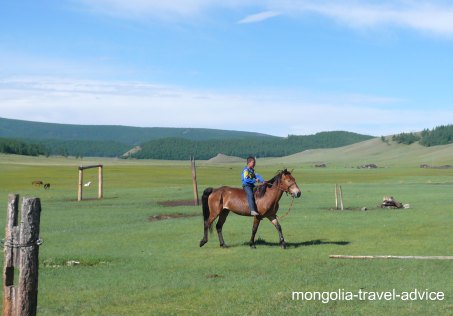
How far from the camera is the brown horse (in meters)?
21.0

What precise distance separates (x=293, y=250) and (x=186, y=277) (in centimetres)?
506

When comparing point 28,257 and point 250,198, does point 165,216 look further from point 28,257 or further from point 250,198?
point 28,257

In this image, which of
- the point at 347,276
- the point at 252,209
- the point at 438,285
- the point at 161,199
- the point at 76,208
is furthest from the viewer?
the point at 161,199

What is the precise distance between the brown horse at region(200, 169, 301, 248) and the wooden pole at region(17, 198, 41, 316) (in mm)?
12265

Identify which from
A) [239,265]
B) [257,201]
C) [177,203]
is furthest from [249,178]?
[177,203]

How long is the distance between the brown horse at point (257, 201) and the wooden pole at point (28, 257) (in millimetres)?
12265

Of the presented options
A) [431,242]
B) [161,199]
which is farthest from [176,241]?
[161,199]

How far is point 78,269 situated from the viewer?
18.5 metres

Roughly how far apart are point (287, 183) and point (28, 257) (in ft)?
41.7

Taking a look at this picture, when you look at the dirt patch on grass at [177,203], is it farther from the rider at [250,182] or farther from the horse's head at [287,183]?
the horse's head at [287,183]

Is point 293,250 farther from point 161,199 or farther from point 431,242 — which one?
point 161,199

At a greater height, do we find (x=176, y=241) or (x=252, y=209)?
(x=252, y=209)

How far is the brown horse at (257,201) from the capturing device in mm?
21016

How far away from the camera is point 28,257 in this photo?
9211 millimetres
